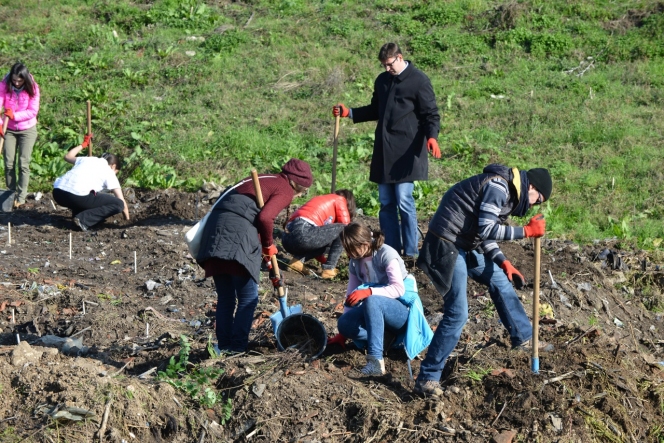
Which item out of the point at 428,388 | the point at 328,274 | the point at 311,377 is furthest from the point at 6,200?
the point at 428,388

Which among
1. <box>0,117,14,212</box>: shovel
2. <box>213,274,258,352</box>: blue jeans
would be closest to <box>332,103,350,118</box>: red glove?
<box>213,274,258,352</box>: blue jeans

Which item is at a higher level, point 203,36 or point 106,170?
point 203,36

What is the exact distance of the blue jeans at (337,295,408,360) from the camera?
5.75 metres

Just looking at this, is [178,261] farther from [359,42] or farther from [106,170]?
[359,42]

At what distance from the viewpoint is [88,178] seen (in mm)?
9914

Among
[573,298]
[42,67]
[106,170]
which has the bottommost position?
[573,298]

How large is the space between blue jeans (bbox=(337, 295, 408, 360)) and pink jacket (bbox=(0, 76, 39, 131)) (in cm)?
613

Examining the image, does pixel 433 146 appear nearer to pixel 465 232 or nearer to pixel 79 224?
pixel 465 232

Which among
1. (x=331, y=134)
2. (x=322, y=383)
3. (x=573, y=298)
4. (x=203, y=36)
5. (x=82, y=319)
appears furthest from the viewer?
(x=203, y=36)

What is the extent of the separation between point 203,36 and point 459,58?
4397 millimetres

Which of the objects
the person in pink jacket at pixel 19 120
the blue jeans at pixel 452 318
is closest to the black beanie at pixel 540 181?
the blue jeans at pixel 452 318

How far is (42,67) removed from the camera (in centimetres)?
1419

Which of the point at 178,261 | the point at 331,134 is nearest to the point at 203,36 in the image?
the point at 331,134

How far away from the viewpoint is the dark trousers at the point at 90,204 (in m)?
9.97
